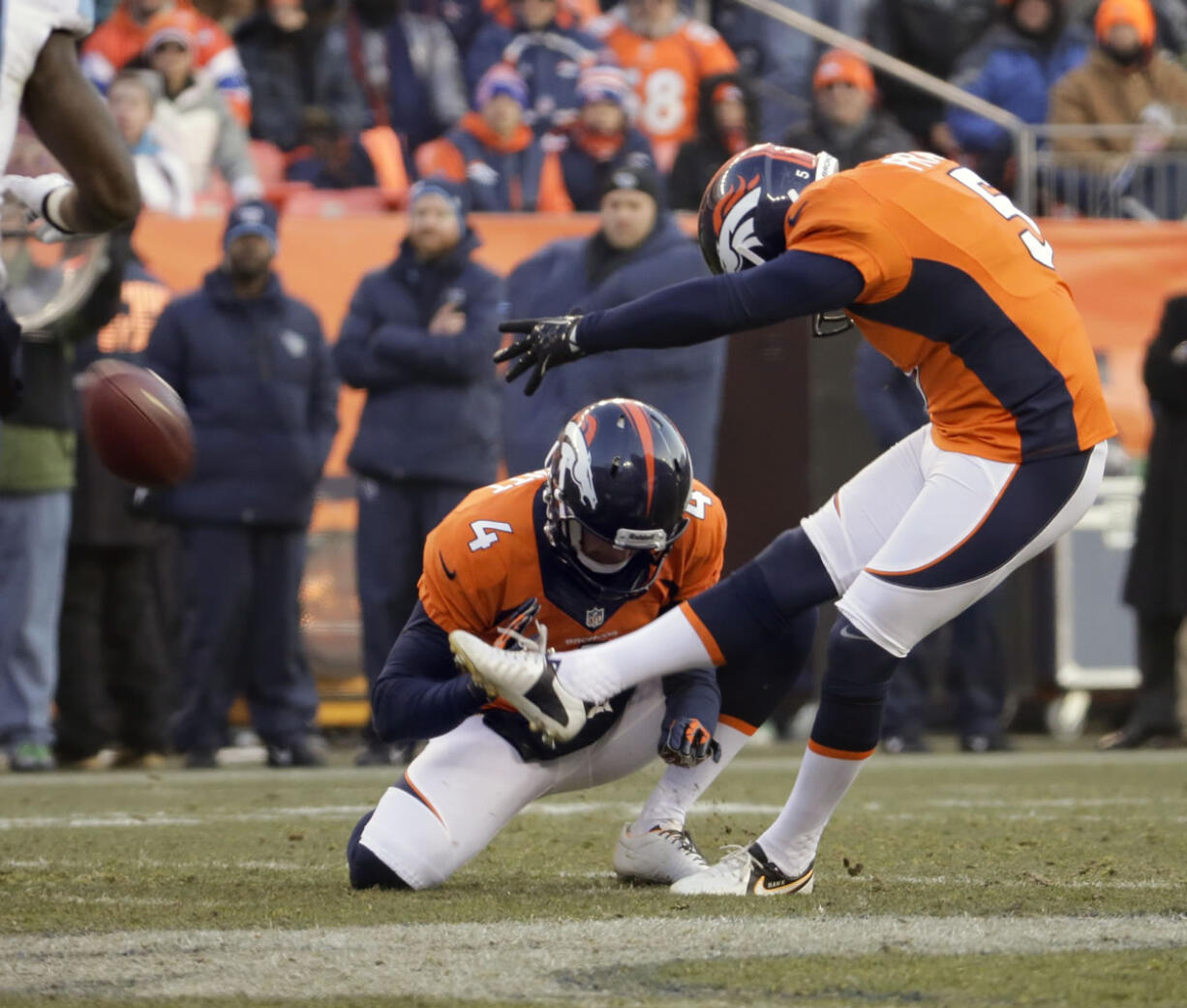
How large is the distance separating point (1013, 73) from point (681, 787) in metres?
8.44

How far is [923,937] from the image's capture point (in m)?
3.56

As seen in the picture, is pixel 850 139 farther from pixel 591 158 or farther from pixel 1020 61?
pixel 1020 61

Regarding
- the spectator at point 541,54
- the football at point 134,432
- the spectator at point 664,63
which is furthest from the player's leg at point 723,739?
the spectator at point 664,63

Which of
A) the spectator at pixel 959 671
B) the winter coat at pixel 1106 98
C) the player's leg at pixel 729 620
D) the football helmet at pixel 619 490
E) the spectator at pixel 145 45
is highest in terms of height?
the spectator at pixel 145 45

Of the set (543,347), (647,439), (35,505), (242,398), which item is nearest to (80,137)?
(543,347)

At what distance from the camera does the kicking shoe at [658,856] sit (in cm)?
454

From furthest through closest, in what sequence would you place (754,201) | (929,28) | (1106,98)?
(929,28), (1106,98), (754,201)

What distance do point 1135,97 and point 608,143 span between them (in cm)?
292

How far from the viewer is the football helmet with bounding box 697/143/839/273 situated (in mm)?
4461

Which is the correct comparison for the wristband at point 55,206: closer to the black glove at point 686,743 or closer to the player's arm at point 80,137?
the player's arm at point 80,137

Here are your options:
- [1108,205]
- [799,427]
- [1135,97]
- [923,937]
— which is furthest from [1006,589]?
[923,937]

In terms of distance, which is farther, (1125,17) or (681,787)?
(1125,17)

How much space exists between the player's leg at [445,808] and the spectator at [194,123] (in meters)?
6.69

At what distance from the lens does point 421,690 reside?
4.41 metres
